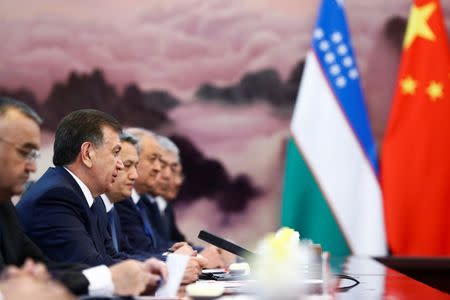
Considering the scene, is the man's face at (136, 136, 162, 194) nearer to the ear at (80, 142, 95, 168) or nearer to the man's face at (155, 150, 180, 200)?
the man's face at (155, 150, 180, 200)

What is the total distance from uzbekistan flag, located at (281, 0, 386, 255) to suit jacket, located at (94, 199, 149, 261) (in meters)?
2.80

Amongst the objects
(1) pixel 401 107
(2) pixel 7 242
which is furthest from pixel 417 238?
(2) pixel 7 242

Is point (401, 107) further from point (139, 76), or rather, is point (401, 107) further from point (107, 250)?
point (107, 250)

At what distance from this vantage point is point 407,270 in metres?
7.31

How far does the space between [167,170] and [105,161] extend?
3294mm

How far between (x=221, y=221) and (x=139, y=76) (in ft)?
5.68

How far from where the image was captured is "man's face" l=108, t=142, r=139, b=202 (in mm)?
4699

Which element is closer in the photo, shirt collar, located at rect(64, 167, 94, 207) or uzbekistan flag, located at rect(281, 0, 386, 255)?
shirt collar, located at rect(64, 167, 94, 207)

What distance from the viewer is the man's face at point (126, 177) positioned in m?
4.70

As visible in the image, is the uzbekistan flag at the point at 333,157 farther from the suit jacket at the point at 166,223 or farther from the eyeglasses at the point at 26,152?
the eyeglasses at the point at 26,152

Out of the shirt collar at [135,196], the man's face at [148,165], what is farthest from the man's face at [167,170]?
the shirt collar at [135,196]

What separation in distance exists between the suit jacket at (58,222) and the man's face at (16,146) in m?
0.81

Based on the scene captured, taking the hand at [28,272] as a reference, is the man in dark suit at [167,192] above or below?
above

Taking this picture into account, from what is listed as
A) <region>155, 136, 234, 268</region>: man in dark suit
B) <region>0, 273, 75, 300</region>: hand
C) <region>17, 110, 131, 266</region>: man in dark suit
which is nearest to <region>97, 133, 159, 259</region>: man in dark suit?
<region>17, 110, 131, 266</region>: man in dark suit
